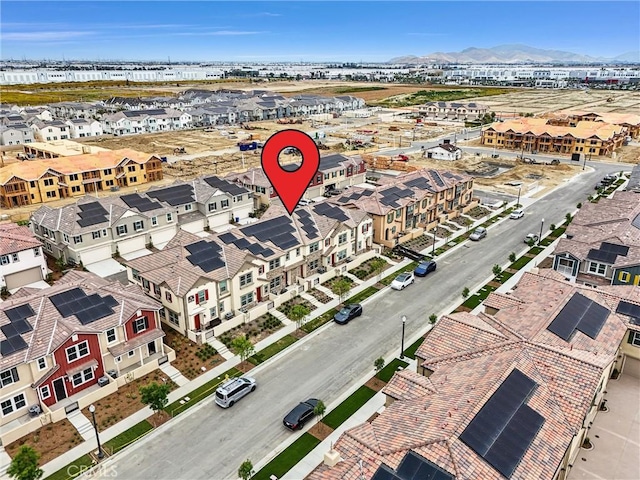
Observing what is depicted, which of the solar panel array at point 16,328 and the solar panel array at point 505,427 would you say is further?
the solar panel array at point 16,328

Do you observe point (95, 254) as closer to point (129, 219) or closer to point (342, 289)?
point (129, 219)

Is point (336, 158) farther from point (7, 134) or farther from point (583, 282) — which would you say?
point (7, 134)

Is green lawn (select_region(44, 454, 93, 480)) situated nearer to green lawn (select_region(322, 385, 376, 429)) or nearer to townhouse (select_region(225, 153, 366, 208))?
green lawn (select_region(322, 385, 376, 429))

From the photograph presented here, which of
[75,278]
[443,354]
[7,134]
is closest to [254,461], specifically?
[443,354]

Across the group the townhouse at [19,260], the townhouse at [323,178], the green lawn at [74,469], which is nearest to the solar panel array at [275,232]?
the townhouse at [323,178]

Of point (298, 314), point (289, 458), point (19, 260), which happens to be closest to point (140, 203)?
point (19, 260)

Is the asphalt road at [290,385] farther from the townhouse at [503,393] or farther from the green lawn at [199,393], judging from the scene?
the townhouse at [503,393]
